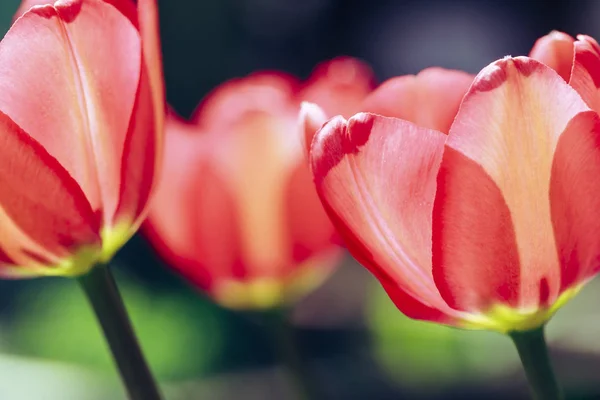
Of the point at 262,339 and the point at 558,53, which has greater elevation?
the point at 558,53

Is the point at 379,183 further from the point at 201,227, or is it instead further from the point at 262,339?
the point at 262,339

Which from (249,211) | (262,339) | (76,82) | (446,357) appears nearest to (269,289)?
(249,211)

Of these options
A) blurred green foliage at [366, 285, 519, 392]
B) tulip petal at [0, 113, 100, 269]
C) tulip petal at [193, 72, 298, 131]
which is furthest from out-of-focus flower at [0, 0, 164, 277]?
blurred green foliage at [366, 285, 519, 392]

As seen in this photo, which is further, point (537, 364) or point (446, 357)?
point (446, 357)

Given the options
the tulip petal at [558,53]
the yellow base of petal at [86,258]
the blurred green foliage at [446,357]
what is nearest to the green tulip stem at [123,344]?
the yellow base of petal at [86,258]

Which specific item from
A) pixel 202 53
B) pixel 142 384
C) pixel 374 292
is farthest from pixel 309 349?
pixel 142 384

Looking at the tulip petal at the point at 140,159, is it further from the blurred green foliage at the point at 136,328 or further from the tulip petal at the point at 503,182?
the blurred green foliage at the point at 136,328

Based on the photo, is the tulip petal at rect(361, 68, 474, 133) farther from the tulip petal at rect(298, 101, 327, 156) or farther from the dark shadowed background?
the dark shadowed background
